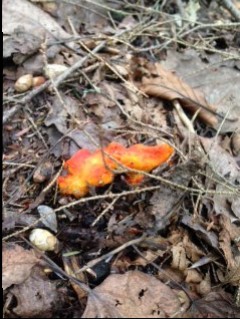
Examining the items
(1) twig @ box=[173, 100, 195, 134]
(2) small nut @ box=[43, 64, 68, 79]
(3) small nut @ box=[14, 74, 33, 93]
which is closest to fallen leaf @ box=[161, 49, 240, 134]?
(1) twig @ box=[173, 100, 195, 134]

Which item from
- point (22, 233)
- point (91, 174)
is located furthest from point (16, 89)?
point (22, 233)

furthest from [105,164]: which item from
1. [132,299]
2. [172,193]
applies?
[132,299]

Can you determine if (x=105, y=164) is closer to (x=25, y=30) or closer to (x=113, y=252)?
(x=113, y=252)

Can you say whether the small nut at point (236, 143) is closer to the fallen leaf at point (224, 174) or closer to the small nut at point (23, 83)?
the fallen leaf at point (224, 174)

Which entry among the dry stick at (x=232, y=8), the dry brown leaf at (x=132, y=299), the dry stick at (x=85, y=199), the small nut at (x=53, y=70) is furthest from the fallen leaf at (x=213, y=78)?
the dry brown leaf at (x=132, y=299)

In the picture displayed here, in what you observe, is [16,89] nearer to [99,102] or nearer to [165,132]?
[99,102]
